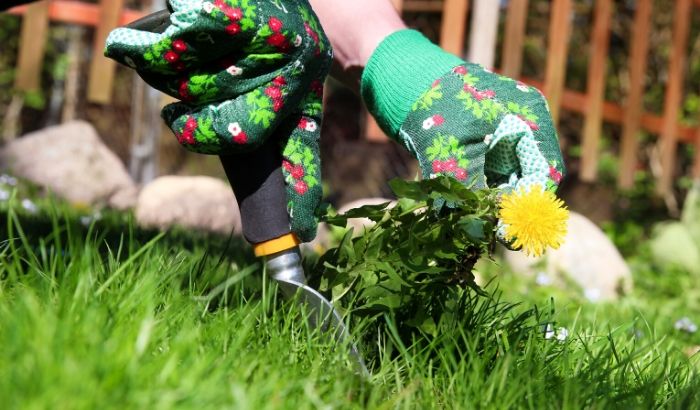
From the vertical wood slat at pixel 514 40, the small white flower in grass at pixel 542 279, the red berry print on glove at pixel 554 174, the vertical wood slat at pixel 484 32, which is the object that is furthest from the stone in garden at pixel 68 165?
the red berry print on glove at pixel 554 174

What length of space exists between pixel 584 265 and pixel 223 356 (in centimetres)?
360

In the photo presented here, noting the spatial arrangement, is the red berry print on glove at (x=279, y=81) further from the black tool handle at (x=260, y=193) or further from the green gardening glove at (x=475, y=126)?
the green gardening glove at (x=475, y=126)

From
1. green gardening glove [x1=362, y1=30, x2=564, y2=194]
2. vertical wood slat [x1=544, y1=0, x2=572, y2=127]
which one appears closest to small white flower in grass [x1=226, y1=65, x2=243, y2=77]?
green gardening glove [x1=362, y1=30, x2=564, y2=194]

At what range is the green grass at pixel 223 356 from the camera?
979mm

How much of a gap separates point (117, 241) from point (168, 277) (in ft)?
2.65

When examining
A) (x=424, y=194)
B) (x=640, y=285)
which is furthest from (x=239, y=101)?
(x=640, y=285)

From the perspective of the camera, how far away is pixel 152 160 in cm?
545

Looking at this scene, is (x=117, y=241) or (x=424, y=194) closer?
(x=424, y=194)

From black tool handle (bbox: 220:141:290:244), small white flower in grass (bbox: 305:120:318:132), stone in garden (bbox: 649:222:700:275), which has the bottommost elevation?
stone in garden (bbox: 649:222:700:275)

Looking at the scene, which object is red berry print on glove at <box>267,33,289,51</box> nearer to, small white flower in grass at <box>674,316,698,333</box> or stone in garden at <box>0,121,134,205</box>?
small white flower in grass at <box>674,316,698,333</box>

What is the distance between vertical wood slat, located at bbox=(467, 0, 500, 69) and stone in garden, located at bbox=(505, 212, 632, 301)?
3.26ft

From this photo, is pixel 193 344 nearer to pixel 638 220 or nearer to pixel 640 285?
pixel 640 285

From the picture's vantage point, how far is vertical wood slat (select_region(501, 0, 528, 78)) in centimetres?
488

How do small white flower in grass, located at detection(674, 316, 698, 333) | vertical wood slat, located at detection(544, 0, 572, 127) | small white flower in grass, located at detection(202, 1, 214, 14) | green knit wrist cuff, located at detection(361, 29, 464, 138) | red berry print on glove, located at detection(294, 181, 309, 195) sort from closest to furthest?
small white flower in grass, located at detection(202, 1, 214, 14)
red berry print on glove, located at detection(294, 181, 309, 195)
green knit wrist cuff, located at detection(361, 29, 464, 138)
small white flower in grass, located at detection(674, 316, 698, 333)
vertical wood slat, located at detection(544, 0, 572, 127)
